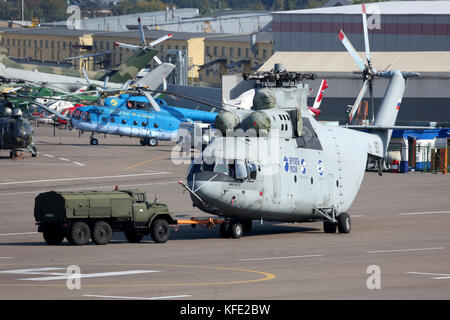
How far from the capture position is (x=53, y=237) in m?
26.3

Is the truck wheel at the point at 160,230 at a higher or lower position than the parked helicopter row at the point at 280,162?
lower

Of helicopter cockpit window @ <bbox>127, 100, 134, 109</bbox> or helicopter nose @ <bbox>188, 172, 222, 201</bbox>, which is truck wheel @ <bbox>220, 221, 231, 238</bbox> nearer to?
helicopter nose @ <bbox>188, 172, 222, 201</bbox>

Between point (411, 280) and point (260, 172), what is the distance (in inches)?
329

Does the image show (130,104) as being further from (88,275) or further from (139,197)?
(88,275)

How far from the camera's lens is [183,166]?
5859 cm

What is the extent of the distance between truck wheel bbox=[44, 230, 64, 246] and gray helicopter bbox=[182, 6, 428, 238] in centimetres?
395

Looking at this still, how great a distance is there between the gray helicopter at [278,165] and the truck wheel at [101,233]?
2566 mm

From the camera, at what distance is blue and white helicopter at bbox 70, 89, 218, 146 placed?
7000cm

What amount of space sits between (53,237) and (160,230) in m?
3.13

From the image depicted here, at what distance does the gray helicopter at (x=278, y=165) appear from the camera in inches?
1043

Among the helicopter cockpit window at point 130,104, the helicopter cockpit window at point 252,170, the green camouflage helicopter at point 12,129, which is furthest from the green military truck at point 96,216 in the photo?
the helicopter cockpit window at point 130,104

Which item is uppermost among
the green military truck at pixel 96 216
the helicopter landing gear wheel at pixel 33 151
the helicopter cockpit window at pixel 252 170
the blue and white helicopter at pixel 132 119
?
the blue and white helicopter at pixel 132 119

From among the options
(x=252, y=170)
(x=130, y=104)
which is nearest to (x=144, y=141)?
(x=130, y=104)

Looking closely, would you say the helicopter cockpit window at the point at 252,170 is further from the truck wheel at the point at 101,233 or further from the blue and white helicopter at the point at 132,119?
the blue and white helicopter at the point at 132,119
